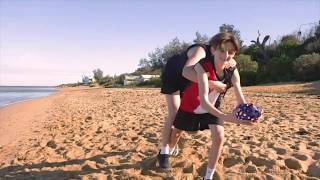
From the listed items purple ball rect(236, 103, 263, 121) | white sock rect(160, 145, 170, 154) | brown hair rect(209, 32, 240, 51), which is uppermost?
brown hair rect(209, 32, 240, 51)

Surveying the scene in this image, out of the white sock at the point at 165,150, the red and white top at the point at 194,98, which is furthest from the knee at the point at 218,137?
the white sock at the point at 165,150

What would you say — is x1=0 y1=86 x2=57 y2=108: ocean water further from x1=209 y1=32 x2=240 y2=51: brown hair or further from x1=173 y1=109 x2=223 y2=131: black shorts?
x1=209 y1=32 x2=240 y2=51: brown hair

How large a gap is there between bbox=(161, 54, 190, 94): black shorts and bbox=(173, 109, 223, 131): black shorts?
Result: 42 centimetres

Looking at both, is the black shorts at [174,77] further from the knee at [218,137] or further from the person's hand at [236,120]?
the person's hand at [236,120]

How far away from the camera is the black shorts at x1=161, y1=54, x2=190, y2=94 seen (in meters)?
4.61

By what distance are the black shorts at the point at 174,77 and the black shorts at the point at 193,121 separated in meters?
0.42

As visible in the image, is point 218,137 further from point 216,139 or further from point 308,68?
point 308,68

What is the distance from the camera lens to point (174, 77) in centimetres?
466

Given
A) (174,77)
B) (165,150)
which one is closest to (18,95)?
(165,150)

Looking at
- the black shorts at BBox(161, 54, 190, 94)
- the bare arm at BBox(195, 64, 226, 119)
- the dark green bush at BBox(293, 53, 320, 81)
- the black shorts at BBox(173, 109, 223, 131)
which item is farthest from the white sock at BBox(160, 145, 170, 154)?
the dark green bush at BBox(293, 53, 320, 81)

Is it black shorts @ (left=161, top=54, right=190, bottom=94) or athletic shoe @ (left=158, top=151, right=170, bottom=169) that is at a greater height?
black shorts @ (left=161, top=54, right=190, bottom=94)

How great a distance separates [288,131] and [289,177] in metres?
2.76

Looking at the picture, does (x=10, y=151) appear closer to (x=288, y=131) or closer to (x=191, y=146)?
(x=191, y=146)

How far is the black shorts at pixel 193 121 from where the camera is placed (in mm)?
3994
